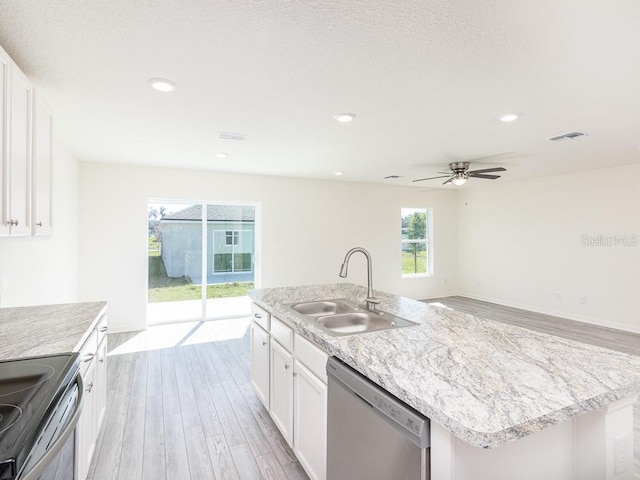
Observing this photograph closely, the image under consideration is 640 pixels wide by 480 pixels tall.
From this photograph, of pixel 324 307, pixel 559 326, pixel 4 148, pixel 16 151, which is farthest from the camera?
pixel 559 326

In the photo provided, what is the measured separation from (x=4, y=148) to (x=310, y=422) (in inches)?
82.1

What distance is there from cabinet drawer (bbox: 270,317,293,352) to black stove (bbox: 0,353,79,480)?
1069 mm

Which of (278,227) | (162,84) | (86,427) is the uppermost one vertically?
(162,84)

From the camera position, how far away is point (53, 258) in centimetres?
356

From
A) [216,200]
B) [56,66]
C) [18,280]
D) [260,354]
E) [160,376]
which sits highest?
[56,66]

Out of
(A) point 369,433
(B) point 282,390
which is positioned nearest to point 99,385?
(B) point 282,390

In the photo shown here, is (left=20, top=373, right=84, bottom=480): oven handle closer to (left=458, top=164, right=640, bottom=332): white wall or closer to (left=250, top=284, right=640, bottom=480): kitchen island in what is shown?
(left=250, top=284, right=640, bottom=480): kitchen island

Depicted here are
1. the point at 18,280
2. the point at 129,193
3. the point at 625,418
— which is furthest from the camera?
the point at 129,193

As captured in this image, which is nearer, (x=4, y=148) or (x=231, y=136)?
(x=4, y=148)

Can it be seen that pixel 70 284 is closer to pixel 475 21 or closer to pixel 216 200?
pixel 216 200

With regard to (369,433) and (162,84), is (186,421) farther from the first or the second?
(162,84)

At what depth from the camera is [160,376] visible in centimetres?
337

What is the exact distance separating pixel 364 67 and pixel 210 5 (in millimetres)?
944

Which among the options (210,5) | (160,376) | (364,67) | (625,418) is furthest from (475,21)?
(160,376)
